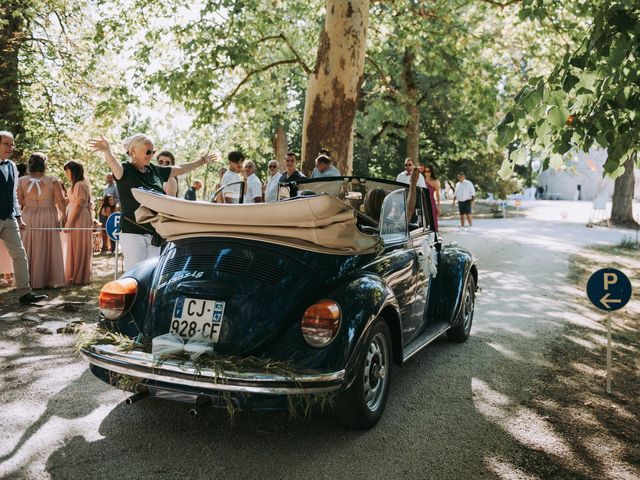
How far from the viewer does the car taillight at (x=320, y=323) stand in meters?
3.51

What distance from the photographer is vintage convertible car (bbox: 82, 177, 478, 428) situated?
337cm

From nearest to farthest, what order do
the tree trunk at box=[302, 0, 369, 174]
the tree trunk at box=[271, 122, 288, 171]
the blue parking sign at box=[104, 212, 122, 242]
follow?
the blue parking sign at box=[104, 212, 122, 242] < the tree trunk at box=[302, 0, 369, 174] < the tree trunk at box=[271, 122, 288, 171]

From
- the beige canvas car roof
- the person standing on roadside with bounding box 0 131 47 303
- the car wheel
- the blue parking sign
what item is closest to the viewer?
the beige canvas car roof

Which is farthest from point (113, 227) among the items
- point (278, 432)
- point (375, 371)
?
point (375, 371)

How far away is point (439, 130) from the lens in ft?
103

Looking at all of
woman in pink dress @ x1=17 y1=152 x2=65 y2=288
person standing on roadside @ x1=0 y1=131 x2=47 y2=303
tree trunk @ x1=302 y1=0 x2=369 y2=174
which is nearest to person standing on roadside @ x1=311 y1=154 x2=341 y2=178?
tree trunk @ x1=302 y1=0 x2=369 y2=174

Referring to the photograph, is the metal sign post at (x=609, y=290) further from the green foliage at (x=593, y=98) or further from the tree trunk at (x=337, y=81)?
the tree trunk at (x=337, y=81)

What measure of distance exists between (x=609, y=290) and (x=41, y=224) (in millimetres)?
7856

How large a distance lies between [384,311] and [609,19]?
2.54 metres

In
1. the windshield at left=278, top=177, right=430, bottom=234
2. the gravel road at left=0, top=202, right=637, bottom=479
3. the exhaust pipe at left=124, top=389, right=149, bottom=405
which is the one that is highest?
the windshield at left=278, top=177, right=430, bottom=234

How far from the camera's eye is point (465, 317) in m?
→ 6.43

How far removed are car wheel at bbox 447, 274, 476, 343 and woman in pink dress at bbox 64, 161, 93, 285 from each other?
20.4 feet

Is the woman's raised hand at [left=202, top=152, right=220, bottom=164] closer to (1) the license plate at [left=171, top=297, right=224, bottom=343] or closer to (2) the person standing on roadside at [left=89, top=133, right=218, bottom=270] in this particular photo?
(2) the person standing on roadside at [left=89, top=133, right=218, bottom=270]

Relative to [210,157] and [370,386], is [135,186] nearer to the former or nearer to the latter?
[210,157]
